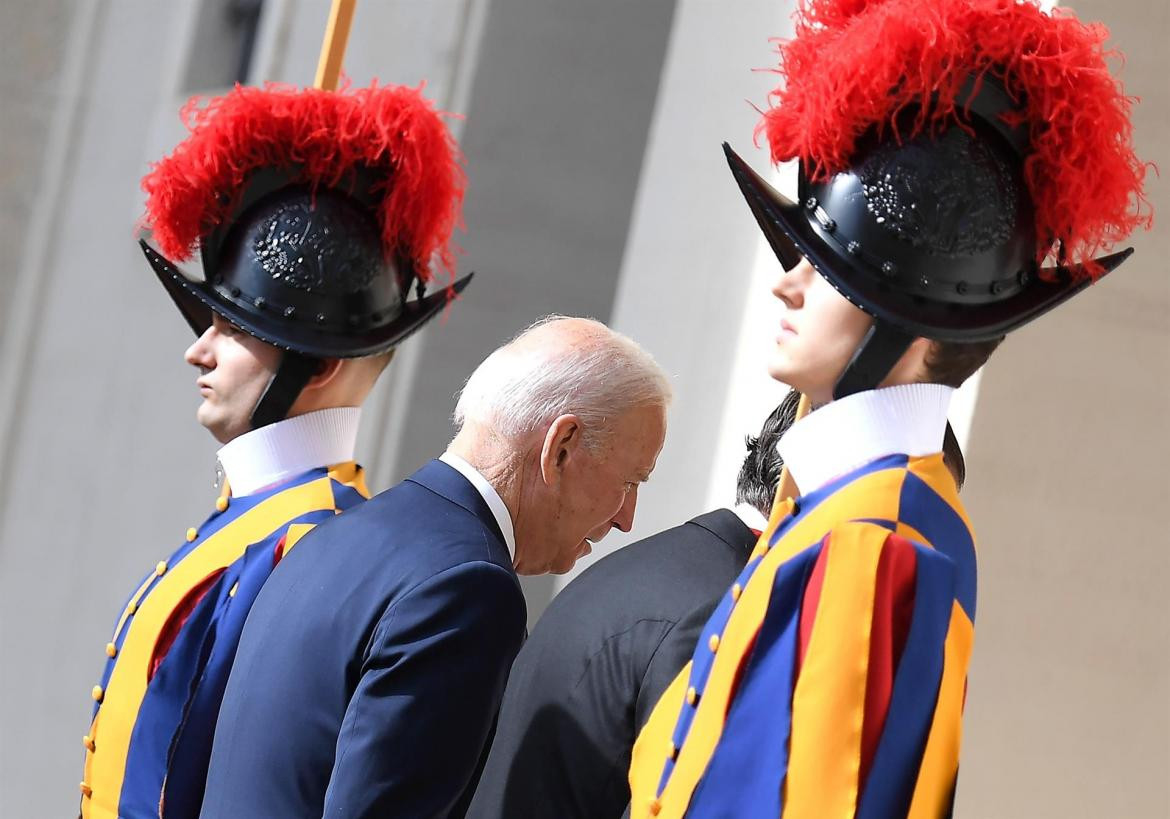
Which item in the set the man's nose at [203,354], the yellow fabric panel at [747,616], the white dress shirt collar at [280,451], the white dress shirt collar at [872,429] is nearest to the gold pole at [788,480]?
the white dress shirt collar at [872,429]

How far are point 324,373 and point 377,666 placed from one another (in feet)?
3.03

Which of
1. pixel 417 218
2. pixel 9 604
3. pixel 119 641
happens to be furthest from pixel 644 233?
pixel 9 604

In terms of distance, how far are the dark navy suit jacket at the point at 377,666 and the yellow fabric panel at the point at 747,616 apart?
1.10 ft

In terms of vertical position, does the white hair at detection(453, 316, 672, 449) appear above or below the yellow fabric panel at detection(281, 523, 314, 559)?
above

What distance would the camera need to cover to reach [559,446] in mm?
2396

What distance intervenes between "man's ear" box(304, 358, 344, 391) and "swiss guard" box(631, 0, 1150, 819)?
1.12 metres

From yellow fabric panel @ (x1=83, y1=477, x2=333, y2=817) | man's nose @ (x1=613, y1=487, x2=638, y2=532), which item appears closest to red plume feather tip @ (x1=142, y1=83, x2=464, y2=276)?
yellow fabric panel @ (x1=83, y1=477, x2=333, y2=817)

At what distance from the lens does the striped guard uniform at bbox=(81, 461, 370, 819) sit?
8.78 ft

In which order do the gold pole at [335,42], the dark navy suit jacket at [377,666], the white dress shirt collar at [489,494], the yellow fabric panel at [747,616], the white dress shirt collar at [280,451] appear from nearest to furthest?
the yellow fabric panel at [747,616] < the dark navy suit jacket at [377,666] < the white dress shirt collar at [489,494] < the white dress shirt collar at [280,451] < the gold pole at [335,42]

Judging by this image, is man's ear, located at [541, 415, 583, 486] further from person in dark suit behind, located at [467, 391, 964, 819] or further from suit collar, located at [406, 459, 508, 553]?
person in dark suit behind, located at [467, 391, 964, 819]

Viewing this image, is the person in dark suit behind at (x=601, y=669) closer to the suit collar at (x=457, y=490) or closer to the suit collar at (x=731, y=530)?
the suit collar at (x=731, y=530)

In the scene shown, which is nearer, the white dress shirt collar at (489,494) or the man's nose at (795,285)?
the man's nose at (795,285)

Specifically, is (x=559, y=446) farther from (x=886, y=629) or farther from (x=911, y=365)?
(x=886, y=629)

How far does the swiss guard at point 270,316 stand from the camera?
2795 mm
